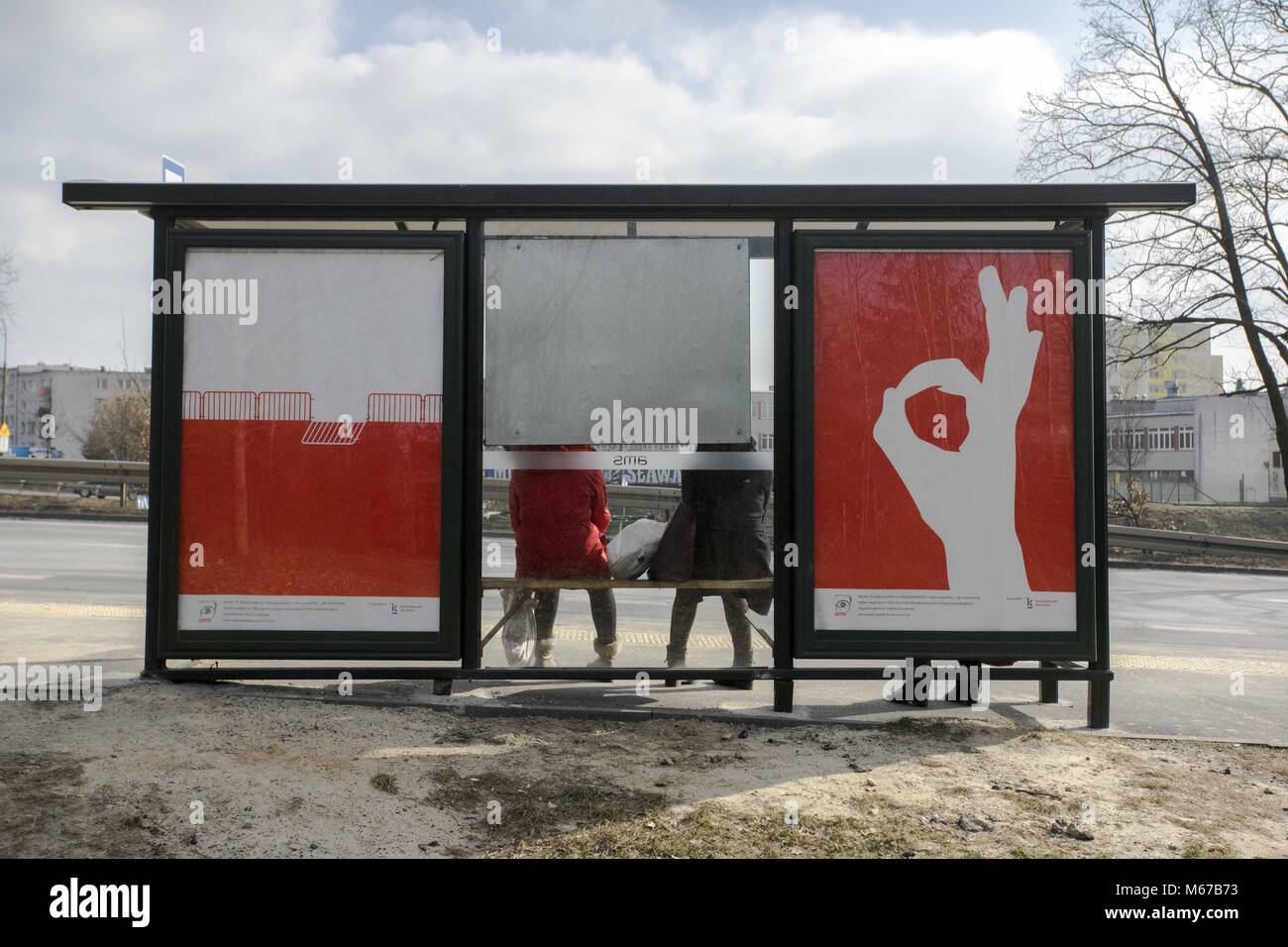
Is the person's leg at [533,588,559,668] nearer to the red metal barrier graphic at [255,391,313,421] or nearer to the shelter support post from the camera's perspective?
the red metal barrier graphic at [255,391,313,421]

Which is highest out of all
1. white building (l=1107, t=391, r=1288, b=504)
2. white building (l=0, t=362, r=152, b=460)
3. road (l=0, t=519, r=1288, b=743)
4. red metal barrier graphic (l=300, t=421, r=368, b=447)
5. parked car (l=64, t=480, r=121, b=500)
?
white building (l=0, t=362, r=152, b=460)

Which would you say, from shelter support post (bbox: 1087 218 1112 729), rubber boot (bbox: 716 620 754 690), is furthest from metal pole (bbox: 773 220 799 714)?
shelter support post (bbox: 1087 218 1112 729)

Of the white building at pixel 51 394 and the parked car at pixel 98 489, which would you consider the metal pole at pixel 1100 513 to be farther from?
the white building at pixel 51 394

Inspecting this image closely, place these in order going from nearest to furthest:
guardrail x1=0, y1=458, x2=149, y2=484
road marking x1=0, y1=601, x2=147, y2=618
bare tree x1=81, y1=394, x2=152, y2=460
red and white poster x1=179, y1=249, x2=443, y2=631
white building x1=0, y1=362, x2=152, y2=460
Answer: red and white poster x1=179, y1=249, x2=443, y2=631 < road marking x1=0, y1=601, x2=147, y2=618 < guardrail x1=0, y1=458, x2=149, y2=484 < bare tree x1=81, y1=394, x2=152, y2=460 < white building x1=0, y1=362, x2=152, y2=460

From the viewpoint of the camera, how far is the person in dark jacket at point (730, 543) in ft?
18.9

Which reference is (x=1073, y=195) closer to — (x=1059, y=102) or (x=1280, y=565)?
(x=1280, y=565)

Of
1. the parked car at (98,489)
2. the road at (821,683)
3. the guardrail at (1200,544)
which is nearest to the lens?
the road at (821,683)

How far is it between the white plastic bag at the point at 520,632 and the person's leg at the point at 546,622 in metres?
0.03

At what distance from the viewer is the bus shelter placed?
5508mm

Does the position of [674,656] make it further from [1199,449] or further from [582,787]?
[1199,449]

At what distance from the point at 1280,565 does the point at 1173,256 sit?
7.14m

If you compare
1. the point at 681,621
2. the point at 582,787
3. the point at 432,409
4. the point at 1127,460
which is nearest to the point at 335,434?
the point at 432,409

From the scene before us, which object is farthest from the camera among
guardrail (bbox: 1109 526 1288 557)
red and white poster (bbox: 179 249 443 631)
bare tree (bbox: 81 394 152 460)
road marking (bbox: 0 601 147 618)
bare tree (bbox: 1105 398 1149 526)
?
bare tree (bbox: 81 394 152 460)

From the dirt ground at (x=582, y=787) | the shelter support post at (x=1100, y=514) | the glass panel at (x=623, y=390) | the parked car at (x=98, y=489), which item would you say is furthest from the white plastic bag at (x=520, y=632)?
the parked car at (x=98, y=489)
